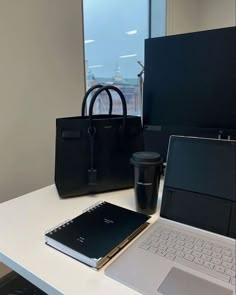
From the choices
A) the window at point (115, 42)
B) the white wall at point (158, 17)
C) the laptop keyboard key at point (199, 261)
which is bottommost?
the laptop keyboard key at point (199, 261)

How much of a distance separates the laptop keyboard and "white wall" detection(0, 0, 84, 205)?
81cm

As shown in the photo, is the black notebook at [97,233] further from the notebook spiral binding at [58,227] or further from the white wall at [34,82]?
the white wall at [34,82]

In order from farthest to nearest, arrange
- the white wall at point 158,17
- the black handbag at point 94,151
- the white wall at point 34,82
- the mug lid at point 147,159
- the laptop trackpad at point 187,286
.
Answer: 1. the white wall at point 158,17
2. the white wall at point 34,82
3. the black handbag at point 94,151
4. the mug lid at point 147,159
5. the laptop trackpad at point 187,286

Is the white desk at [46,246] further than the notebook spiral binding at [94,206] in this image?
No

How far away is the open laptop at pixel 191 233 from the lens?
465 millimetres

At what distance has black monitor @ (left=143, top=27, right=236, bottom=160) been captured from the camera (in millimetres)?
776

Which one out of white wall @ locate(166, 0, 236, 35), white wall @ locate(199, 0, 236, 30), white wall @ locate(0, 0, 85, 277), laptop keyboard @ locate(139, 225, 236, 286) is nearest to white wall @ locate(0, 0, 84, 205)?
white wall @ locate(0, 0, 85, 277)

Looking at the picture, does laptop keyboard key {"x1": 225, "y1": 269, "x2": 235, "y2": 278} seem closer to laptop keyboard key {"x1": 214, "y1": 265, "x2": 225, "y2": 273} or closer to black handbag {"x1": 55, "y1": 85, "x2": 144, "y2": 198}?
laptop keyboard key {"x1": 214, "y1": 265, "x2": 225, "y2": 273}

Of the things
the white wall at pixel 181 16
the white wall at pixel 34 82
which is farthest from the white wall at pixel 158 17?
the white wall at pixel 34 82

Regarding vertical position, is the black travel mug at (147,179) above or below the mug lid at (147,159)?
below

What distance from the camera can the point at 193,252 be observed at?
1.78 ft

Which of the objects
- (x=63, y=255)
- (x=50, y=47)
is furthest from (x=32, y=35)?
(x=63, y=255)

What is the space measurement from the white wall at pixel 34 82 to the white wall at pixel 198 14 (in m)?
1.19

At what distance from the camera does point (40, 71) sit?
1252 mm
